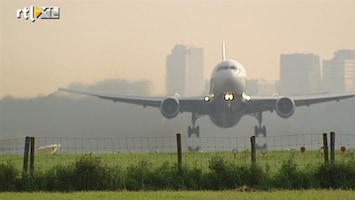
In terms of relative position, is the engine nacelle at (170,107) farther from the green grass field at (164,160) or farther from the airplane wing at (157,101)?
the green grass field at (164,160)

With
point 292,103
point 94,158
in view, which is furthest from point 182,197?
point 292,103

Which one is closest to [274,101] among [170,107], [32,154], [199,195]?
[170,107]

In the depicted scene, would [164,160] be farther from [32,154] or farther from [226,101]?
[226,101]

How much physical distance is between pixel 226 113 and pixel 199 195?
46.6 m

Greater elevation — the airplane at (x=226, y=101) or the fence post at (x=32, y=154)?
the airplane at (x=226, y=101)

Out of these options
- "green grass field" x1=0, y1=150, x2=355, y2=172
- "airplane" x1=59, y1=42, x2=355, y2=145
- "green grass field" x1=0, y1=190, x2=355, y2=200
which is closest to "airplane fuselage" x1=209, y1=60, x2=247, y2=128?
"airplane" x1=59, y1=42, x2=355, y2=145

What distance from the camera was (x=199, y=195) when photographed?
1599 cm

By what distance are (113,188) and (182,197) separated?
7.73ft

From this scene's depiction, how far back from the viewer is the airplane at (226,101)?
2355 inches

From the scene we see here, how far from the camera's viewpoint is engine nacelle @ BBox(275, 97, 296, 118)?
2352 inches

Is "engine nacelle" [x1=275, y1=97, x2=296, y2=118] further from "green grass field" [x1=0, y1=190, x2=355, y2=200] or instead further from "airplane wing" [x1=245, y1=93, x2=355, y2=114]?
"green grass field" [x1=0, y1=190, x2=355, y2=200]

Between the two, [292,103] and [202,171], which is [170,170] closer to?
[202,171]

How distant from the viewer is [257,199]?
595 inches

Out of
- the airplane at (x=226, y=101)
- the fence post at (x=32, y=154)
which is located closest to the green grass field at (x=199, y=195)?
the fence post at (x=32, y=154)
